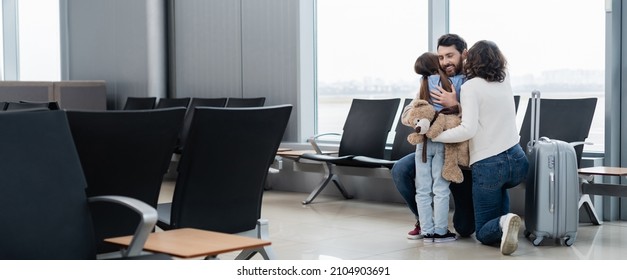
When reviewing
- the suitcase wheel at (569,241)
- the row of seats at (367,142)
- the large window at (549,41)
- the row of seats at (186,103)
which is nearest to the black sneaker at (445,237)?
the suitcase wheel at (569,241)

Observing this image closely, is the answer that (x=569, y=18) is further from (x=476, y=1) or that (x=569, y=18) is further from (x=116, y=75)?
(x=116, y=75)

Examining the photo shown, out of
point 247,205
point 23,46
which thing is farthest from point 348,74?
point 23,46

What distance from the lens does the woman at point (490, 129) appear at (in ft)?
17.7

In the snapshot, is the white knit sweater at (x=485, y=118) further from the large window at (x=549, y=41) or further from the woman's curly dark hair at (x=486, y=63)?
the large window at (x=549, y=41)

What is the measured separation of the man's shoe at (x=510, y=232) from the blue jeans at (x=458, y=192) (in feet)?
2.28

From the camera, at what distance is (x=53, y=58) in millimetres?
13055

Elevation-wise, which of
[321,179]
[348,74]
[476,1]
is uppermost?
[476,1]

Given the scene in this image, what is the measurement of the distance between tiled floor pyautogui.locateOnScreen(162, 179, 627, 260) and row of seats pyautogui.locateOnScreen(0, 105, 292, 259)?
140 cm

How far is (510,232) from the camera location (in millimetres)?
5125

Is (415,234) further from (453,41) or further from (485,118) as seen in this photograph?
(453,41)

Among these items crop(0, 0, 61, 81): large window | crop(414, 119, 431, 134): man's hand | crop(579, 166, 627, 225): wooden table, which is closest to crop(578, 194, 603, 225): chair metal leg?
crop(579, 166, 627, 225): wooden table

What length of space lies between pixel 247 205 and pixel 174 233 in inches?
39.1

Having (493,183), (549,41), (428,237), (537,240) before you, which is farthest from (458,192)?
(549,41)

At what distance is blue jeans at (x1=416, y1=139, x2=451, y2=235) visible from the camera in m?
5.66
